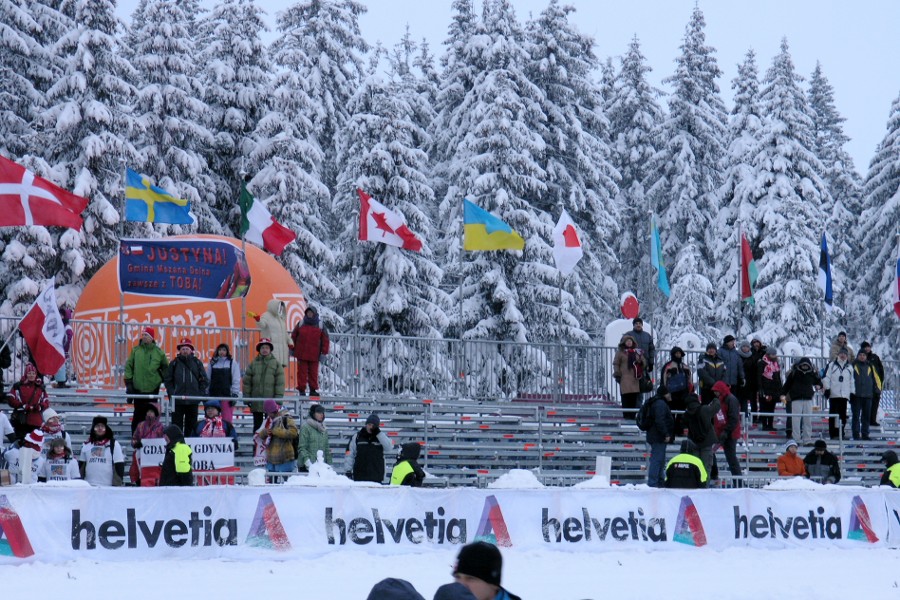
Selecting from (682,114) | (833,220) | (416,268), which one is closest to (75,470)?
(416,268)

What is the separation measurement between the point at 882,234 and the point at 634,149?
9122mm

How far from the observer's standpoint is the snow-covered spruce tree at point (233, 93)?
3994cm

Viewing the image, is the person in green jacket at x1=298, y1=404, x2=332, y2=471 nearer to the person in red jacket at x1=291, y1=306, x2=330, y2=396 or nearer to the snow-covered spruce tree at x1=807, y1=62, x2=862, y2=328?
the person in red jacket at x1=291, y1=306, x2=330, y2=396

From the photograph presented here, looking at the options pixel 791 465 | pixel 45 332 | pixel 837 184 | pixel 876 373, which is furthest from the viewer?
pixel 837 184

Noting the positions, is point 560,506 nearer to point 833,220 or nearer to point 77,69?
point 77,69

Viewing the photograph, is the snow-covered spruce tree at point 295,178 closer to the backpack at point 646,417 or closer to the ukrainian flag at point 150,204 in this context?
the ukrainian flag at point 150,204

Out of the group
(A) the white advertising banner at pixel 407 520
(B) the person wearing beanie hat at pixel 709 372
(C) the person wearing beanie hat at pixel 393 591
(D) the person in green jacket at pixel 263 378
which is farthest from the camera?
(B) the person wearing beanie hat at pixel 709 372

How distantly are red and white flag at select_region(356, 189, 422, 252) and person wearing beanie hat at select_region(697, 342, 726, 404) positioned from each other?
5665 mm

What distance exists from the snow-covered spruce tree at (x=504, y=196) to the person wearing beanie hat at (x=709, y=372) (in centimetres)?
1344

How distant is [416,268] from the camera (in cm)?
3825

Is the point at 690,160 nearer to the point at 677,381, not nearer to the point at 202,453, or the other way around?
the point at 677,381

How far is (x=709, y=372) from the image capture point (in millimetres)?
24109

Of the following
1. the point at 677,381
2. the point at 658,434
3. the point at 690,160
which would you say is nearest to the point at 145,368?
the point at 658,434

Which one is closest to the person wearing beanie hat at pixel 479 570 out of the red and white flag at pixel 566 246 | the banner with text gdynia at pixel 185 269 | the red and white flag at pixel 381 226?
the banner with text gdynia at pixel 185 269
